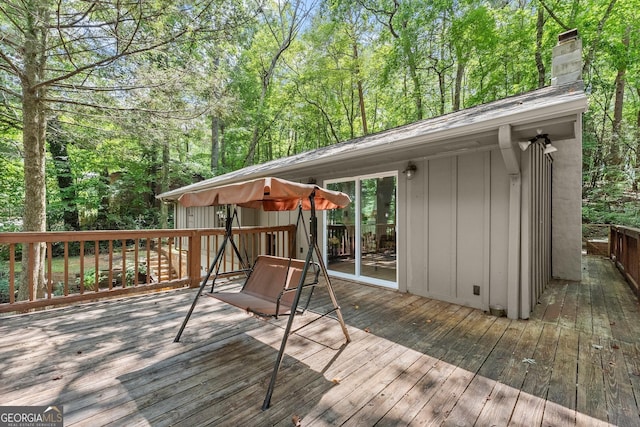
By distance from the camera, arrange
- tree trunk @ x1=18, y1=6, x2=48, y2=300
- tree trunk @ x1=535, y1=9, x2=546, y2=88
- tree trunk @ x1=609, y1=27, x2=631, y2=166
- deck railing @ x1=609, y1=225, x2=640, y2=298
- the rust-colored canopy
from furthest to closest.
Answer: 1. tree trunk @ x1=609, y1=27, x2=631, y2=166
2. tree trunk @ x1=535, y1=9, x2=546, y2=88
3. tree trunk @ x1=18, y1=6, x2=48, y2=300
4. deck railing @ x1=609, y1=225, x2=640, y2=298
5. the rust-colored canopy

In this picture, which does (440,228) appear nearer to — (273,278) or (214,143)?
(273,278)

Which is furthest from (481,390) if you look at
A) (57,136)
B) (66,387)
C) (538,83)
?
(538,83)

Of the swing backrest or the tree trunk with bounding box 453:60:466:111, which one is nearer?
the swing backrest

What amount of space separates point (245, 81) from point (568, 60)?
13.3 meters

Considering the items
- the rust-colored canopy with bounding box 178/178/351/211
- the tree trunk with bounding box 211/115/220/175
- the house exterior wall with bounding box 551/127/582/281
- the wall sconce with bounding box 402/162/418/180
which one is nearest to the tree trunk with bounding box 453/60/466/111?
the house exterior wall with bounding box 551/127/582/281

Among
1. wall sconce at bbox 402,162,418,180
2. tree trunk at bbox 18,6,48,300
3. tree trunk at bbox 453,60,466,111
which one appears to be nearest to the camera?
wall sconce at bbox 402,162,418,180

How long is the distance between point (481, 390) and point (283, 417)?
4.79 feet

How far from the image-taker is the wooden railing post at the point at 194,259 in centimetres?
484

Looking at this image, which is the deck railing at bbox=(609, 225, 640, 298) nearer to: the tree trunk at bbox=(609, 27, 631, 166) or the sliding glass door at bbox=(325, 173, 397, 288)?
the sliding glass door at bbox=(325, 173, 397, 288)

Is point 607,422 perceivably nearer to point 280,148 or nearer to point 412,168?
point 412,168

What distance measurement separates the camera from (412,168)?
4.47 metres

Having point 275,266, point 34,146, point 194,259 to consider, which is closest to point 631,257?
point 275,266

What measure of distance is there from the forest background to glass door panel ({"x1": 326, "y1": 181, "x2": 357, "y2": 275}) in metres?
3.37

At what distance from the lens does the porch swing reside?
7.14 feet
